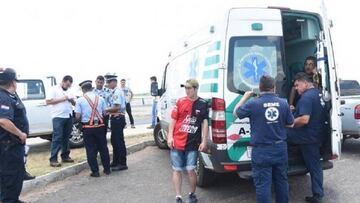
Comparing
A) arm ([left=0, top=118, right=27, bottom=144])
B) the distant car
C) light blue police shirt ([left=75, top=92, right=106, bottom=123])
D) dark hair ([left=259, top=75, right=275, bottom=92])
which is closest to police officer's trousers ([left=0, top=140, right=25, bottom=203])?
arm ([left=0, top=118, right=27, bottom=144])

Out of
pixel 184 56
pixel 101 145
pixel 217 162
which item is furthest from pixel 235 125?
pixel 101 145

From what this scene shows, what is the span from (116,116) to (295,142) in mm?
3594

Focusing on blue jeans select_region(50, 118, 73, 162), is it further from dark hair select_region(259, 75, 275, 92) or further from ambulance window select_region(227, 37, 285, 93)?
dark hair select_region(259, 75, 275, 92)

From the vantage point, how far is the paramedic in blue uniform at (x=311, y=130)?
17.4 feet

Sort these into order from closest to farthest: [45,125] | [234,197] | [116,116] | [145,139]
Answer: [234,197]
[116,116]
[45,125]
[145,139]

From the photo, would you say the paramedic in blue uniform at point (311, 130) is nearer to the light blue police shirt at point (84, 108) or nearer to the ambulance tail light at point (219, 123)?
the ambulance tail light at point (219, 123)

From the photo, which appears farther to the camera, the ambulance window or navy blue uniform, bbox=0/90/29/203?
the ambulance window

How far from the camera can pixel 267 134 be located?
15.0 ft

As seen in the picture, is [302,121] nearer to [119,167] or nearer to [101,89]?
[119,167]

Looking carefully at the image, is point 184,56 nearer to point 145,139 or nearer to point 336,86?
point 336,86

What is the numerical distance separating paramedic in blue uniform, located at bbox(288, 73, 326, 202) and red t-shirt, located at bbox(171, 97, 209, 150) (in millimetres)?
1265

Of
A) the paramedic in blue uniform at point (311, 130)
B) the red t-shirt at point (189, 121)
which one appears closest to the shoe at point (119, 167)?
the red t-shirt at point (189, 121)

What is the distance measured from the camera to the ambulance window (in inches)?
207

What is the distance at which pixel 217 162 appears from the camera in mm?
5219
